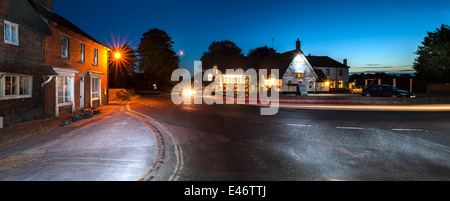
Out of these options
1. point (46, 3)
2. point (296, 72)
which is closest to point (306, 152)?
point (46, 3)

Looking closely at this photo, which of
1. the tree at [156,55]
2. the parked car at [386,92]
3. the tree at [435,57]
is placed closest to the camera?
the parked car at [386,92]

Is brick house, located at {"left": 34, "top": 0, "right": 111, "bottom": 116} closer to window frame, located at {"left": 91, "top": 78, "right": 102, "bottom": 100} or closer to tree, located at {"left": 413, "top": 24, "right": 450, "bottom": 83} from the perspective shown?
window frame, located at {"left": 91, "top": 78, "right": 102, "bottom": 100}

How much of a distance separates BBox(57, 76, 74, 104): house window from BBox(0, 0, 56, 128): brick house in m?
1.83

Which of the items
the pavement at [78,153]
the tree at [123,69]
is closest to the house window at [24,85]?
the pavement at [78,153]

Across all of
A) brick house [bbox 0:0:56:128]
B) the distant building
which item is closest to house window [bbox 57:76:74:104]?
brick house [bbox 0:0:56:128]

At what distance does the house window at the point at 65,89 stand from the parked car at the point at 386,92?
29171mm

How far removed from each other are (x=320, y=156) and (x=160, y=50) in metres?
56.3

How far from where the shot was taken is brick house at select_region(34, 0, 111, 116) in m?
14.6

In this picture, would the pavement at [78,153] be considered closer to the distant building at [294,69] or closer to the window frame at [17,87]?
the window frame at [17,87]

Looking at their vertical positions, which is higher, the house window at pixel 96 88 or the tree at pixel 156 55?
the tree at pixel 156 55

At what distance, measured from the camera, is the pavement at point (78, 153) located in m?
5.29

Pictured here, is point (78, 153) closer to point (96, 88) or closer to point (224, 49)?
point (96, 88)
